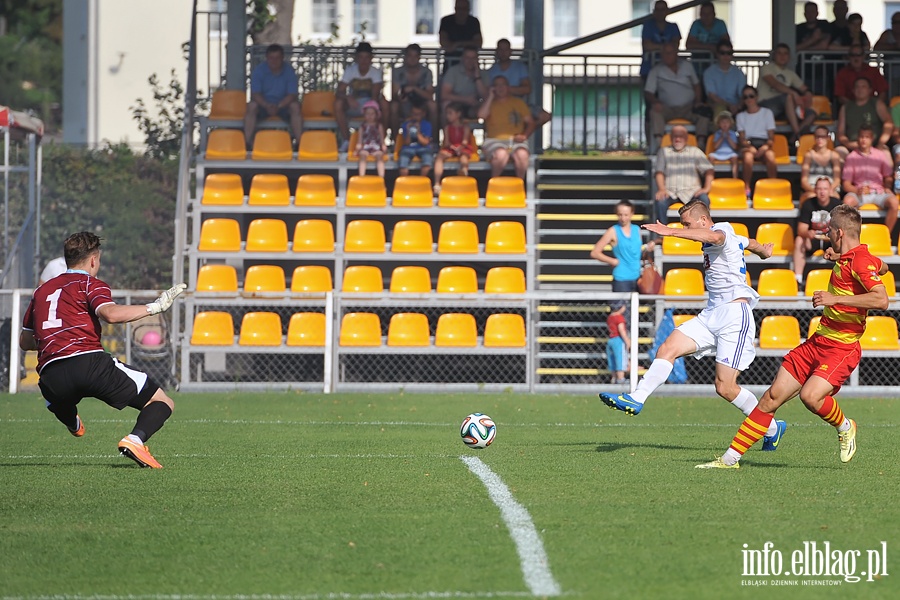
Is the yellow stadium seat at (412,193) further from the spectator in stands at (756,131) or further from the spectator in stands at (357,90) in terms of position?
the spectator in stands at (756,131)

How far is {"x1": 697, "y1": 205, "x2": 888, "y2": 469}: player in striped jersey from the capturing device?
867cm

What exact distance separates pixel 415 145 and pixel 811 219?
579 centimetres

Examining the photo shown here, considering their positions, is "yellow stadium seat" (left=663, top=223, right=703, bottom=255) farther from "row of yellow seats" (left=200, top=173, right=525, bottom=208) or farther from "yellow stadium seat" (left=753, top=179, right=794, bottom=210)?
"row of yellow seats" (left=200, top=173, right=525, bottom=208)

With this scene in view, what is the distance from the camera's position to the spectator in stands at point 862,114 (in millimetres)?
19078

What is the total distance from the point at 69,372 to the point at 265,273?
360 inches

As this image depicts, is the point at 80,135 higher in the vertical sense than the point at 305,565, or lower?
higher

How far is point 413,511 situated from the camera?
7.13m

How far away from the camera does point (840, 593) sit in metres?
5.38

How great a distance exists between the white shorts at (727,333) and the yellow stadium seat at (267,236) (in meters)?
9.18

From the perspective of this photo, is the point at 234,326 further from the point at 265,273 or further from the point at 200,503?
the point at 200,503

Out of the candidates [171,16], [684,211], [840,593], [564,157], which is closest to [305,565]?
[840,593]

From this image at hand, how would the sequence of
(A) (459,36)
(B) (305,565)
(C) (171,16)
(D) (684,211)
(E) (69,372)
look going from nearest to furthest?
(B) (305,565)
(E) (69,372)
(D) (684,211)
(A) (459,36)
(C) (171,16)

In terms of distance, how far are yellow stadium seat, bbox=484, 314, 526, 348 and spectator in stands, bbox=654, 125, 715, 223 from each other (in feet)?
9.30

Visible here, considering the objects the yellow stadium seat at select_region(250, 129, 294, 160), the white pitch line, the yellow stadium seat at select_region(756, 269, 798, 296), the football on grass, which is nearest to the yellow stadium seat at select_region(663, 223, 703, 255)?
the yellow stadium seat at select_region(756, 269, 798, 296)
